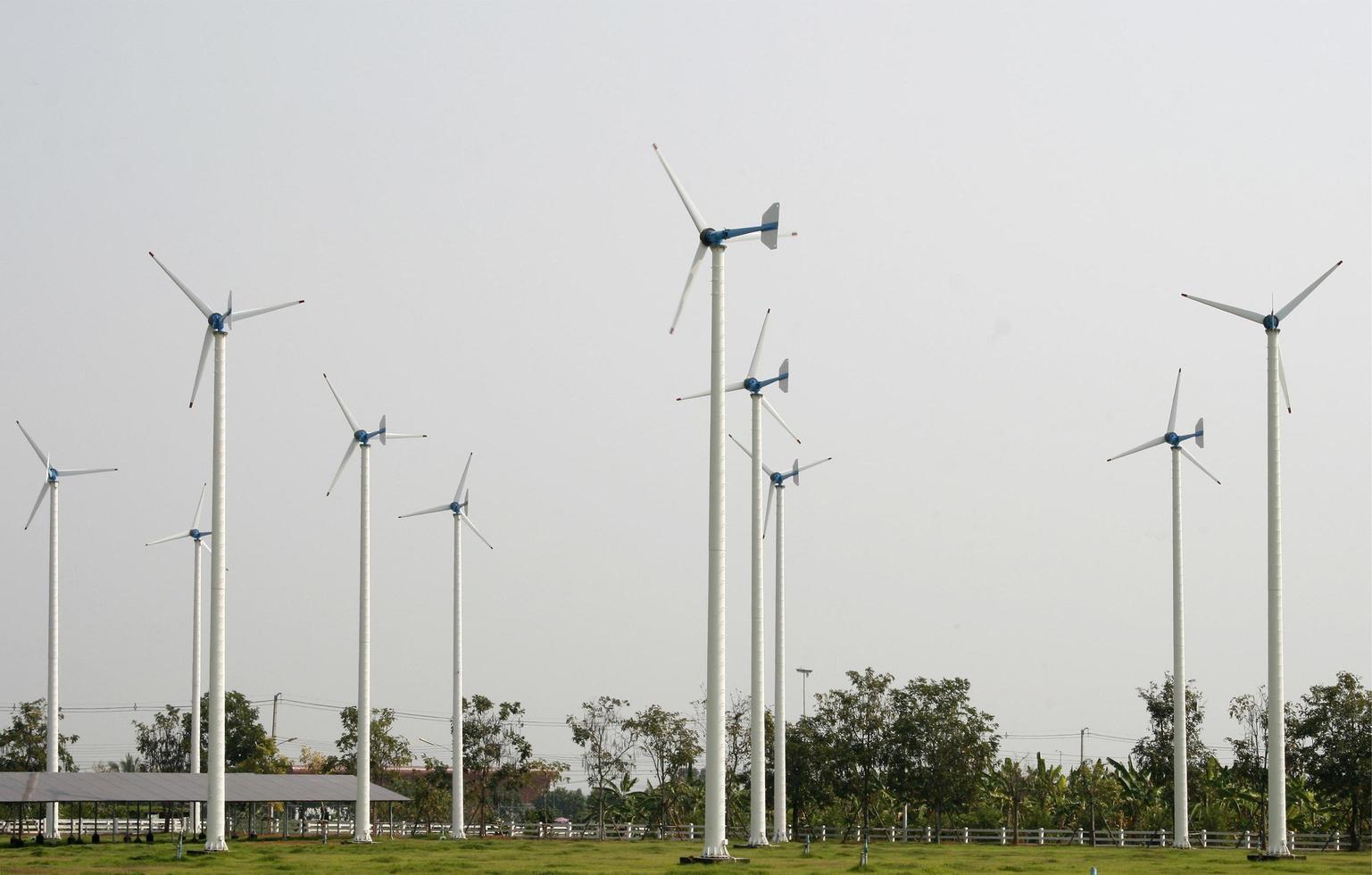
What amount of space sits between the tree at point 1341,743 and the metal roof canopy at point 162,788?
1967 inches

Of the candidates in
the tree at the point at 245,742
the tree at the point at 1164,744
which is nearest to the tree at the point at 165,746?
the tree at the point at 245,742

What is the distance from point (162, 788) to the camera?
8694 centimetres

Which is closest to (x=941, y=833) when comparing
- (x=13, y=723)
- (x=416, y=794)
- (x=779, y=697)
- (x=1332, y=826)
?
(x=1332, y=826)

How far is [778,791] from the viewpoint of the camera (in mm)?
74562

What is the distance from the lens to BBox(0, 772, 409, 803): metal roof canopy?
8100 centimetres

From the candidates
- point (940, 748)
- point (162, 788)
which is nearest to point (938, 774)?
point (940, 748)

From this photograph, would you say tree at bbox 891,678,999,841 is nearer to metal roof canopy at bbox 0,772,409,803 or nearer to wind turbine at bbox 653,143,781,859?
metal roof canopy at bbox 0,772,409,803

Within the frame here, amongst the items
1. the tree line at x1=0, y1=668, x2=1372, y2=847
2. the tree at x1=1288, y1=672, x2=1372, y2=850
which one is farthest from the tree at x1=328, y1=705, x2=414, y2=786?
the tree at x1=1288, y1=672, x2=1372, y2=850

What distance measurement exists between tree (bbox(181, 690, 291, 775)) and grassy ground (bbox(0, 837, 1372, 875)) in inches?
2196

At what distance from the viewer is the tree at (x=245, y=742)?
131 m

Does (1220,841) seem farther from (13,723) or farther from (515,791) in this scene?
(13,723)

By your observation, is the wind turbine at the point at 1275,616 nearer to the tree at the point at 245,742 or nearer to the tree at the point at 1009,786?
the tree at the point at 1009,786

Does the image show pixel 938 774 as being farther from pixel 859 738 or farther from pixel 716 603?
pixel 716 603

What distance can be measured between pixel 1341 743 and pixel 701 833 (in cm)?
3643
